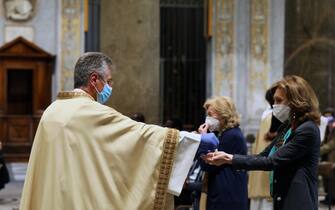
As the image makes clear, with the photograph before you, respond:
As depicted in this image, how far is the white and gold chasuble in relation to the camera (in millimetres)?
4559

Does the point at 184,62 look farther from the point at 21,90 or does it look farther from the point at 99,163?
the point at 99,163

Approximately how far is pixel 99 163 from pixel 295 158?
136 cm

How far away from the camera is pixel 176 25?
59.8 ft

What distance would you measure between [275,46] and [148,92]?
4533mm

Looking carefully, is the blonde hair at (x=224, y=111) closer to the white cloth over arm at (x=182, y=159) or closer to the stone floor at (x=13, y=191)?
the white cloth over arm at (x=182, y=159)

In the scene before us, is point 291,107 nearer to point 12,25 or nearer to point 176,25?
point 12,25

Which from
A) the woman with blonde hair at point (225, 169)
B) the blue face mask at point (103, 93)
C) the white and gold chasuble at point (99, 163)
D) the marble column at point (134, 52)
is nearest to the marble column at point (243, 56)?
the marble column at point (134, 52)

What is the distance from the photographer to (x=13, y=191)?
13.3m

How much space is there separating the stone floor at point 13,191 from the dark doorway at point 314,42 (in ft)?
20.8

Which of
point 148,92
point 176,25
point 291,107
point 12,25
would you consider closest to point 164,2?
point 176,25

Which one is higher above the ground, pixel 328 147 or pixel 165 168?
pixel 165 168

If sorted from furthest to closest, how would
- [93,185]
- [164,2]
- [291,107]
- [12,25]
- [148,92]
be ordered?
[148,92] < [164,2] < [12,25] < [291,107] < [93,185]

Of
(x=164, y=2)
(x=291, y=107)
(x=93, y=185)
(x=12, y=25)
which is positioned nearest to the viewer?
(x=93, y=185)

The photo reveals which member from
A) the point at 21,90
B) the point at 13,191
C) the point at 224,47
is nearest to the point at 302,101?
the point at 13,191
